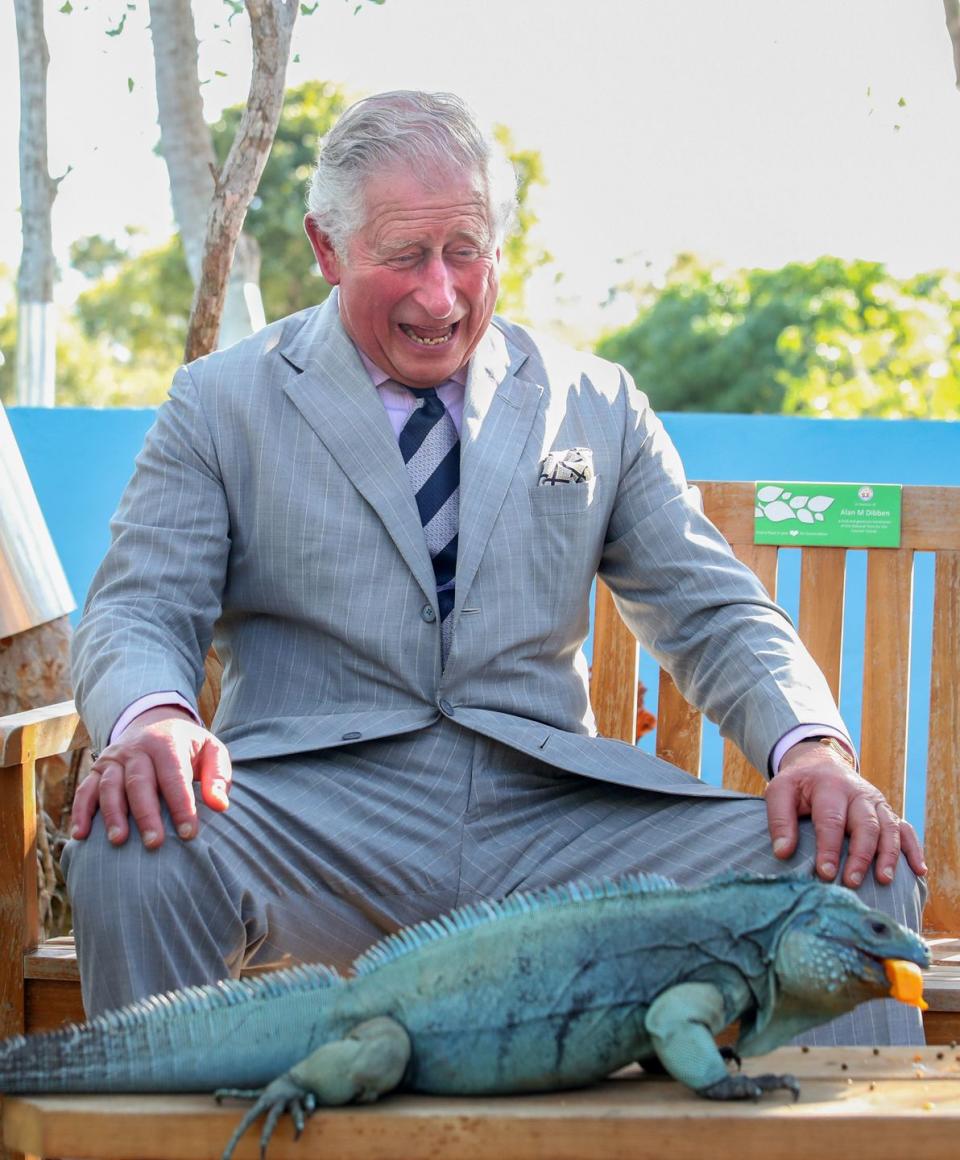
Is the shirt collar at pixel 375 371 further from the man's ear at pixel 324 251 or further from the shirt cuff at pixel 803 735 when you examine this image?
the shirt cuff at pixel 803 735

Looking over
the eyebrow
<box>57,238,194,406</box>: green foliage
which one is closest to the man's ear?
the eyebrow

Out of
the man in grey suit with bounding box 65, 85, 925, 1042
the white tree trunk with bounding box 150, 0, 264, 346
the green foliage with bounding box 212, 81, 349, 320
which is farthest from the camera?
the green foliage with bounding box 212, 81, 349, 320

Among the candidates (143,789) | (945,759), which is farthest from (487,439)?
(945,759)

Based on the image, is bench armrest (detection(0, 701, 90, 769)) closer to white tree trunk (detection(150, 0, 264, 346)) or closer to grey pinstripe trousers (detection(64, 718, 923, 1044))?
grey pinstripe trousers (detection(64, 718, 923, 1044))

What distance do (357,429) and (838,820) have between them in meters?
1.28

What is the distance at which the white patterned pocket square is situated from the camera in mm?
3236

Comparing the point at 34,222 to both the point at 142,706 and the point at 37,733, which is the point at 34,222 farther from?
the point at 142,706

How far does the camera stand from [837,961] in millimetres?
1877

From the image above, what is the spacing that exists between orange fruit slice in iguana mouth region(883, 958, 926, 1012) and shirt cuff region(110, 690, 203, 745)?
1290 millimetres

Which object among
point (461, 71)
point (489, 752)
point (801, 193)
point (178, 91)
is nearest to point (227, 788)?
point (489, 752)

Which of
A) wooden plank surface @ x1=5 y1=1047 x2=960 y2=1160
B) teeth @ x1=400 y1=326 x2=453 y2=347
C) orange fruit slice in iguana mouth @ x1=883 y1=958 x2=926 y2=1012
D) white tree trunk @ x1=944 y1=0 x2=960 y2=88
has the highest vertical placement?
white tree trunk @ x1=944 y1=0 x2=960 y2=88

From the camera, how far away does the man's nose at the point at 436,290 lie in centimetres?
305

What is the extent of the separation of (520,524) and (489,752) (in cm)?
48

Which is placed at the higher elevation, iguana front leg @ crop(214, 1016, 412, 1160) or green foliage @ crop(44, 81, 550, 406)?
green foliage @ crop(44, 81, 550, 406)
